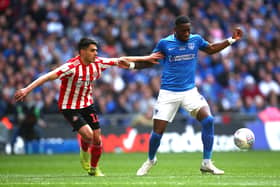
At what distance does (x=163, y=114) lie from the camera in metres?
13.3

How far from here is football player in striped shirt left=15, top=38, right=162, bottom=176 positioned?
13227 millimetres

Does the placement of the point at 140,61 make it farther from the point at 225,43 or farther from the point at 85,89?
the point at 225,43

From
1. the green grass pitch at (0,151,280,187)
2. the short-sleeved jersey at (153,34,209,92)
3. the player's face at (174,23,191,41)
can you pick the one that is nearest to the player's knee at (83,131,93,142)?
the green grass pitch at (0,151,280,187)

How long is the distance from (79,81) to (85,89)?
0.20 metres

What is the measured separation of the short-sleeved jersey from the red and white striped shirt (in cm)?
90

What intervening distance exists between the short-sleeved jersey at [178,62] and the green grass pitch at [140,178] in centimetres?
156

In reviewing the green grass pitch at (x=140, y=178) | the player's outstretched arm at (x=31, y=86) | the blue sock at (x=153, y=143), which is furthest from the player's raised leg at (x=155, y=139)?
the player's outstretched arm at (x=31, y=86)

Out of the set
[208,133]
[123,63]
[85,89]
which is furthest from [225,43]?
[85,89]

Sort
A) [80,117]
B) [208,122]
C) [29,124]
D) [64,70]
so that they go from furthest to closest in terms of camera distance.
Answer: [29,124] → [80,117] → [208,122] → [64,70]

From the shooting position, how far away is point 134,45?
27.3m

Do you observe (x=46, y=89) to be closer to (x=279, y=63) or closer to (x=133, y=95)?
(x=133, y=95)

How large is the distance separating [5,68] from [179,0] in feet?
24.8

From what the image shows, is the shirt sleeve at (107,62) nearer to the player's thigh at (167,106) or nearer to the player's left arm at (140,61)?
the player's left arm at (140,61)

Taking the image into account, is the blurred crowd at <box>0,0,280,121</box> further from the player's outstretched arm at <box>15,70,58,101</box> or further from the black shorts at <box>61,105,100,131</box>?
the player's outstretched arm at <box>15,70,58,101</box>
